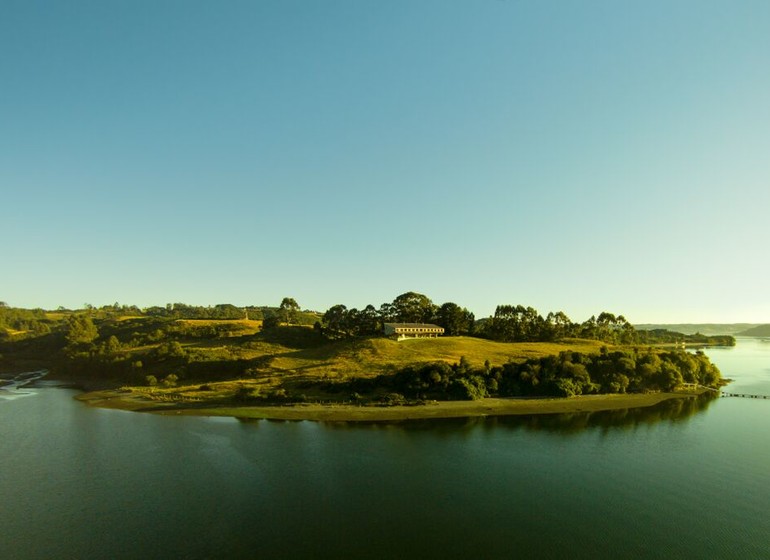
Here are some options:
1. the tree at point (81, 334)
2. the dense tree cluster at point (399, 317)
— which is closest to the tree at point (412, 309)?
the dense tree cluster at point (399, 317)

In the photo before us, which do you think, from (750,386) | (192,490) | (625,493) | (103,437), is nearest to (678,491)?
(625,493)

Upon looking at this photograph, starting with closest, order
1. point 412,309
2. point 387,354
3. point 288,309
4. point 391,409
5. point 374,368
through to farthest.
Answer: point 391,409 < point 374,368 < point 387,354 < point 412,309 < point 288,309

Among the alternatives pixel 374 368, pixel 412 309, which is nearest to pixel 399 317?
pixel 412 309

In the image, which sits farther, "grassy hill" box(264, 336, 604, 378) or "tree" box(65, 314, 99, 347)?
"tree" box(65, 314, 99, 347)

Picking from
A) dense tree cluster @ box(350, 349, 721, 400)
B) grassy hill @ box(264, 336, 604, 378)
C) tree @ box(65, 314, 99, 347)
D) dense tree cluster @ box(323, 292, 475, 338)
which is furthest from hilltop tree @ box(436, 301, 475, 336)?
tree @ box(65, 314, 99, 347)

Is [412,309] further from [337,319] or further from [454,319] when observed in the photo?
[337,319]

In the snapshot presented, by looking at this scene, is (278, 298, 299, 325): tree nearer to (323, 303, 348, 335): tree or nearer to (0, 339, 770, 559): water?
(323, 303, 348, 335): tree
